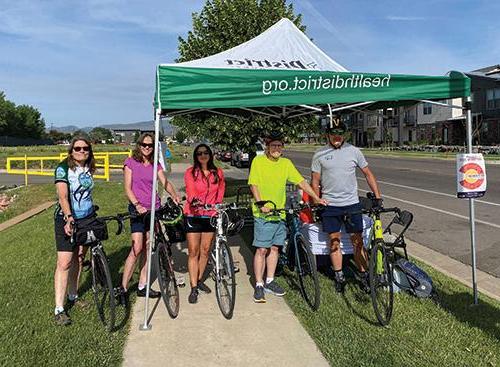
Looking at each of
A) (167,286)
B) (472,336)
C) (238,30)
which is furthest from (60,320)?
(238,30)

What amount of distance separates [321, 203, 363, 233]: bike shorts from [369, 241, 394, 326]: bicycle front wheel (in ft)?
2.32

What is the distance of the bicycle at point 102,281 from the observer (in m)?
4.52

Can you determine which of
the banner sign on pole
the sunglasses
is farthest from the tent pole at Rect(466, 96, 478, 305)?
the sunglasses

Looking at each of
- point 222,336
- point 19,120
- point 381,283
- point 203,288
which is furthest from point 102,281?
point 19,120

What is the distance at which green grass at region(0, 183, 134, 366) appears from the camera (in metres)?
3.94

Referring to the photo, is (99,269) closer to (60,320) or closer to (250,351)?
(60,320)

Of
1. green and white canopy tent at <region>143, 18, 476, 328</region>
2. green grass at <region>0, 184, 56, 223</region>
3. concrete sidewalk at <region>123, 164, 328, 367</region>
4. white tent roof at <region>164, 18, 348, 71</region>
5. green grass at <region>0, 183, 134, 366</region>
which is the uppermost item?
white tent roof at <region>164, 18, 348, 71</region>

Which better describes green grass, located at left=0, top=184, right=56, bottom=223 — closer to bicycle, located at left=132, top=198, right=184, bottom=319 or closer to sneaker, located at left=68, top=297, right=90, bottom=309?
sneaker, located at left=68, top=297, right=90, bottom=309

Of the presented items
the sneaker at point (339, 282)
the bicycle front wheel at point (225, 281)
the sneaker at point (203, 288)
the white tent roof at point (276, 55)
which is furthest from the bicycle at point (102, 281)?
the sneaker at point (339, 282)

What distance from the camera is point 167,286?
198 inches

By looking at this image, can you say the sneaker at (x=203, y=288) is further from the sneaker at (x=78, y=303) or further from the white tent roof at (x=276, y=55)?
the white tent roof at (x=276, y=55)

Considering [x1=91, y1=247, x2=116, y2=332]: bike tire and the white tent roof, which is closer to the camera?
[x1=91, y1=247, x2=116, y2=332]: bike tire

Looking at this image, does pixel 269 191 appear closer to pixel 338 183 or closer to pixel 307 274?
pixel 338 183

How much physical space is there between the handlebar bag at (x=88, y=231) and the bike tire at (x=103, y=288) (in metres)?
0.11
